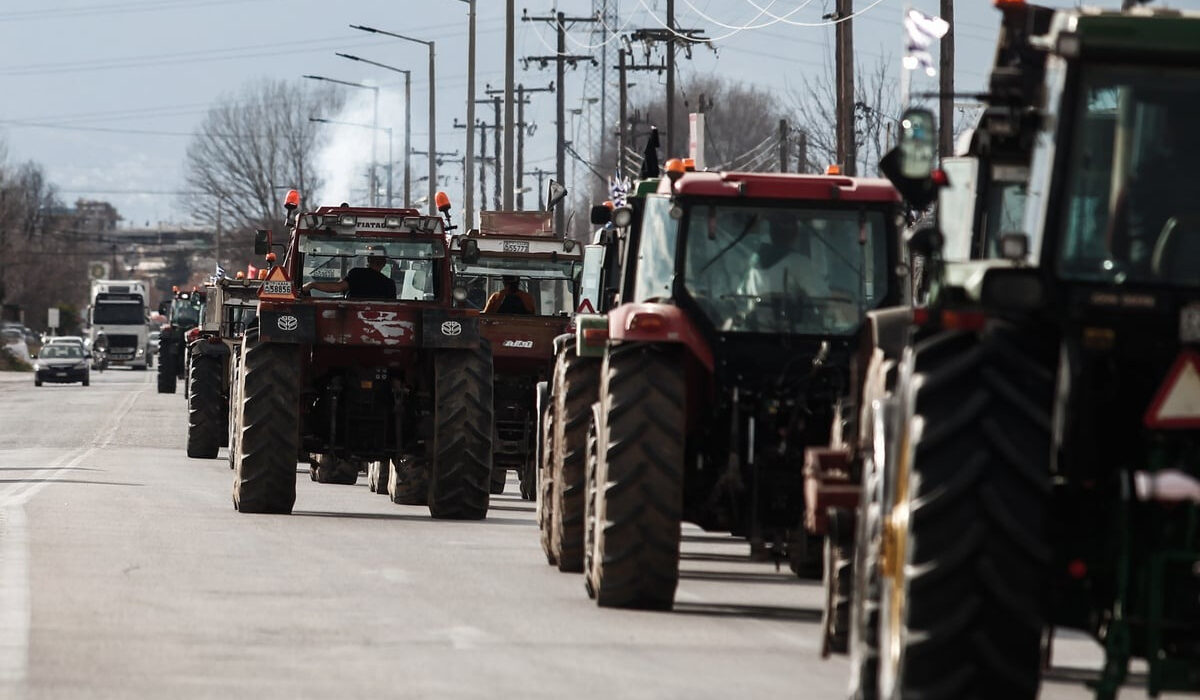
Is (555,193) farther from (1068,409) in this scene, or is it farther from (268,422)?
(1068,409)

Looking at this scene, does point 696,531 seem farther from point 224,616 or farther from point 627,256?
point 224,616

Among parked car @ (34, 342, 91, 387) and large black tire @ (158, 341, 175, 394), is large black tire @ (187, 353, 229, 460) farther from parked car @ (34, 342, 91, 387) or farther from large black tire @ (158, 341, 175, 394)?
parked car @ (34, 342, 91, 387)

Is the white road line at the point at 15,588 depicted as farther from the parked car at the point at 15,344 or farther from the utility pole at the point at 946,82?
the parked car at the point at 15,344

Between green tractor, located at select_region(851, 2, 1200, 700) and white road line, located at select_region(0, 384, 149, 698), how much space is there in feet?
13.9

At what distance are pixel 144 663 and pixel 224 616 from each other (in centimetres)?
212

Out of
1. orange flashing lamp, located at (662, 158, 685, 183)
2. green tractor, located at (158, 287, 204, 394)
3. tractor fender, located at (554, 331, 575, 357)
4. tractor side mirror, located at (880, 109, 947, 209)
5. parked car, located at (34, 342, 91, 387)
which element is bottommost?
parked car, located at (34, 342, 91, 387)

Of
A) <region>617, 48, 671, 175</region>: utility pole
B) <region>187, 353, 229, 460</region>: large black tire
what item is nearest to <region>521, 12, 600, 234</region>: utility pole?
<region>617, 48, 671, 175</region>: utility pole

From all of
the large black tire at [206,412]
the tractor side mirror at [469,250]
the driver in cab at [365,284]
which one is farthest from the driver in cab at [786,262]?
the large black tire at [206,412]

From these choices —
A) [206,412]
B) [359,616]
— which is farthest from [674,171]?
[206,412]

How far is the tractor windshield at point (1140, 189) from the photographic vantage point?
A: 28.9 ft

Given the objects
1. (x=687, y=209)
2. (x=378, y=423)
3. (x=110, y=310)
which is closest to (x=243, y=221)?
(x=110, y=310)

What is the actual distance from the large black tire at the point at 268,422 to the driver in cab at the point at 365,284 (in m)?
1.26

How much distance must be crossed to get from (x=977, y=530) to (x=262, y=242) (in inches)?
728

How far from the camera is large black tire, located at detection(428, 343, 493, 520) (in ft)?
74.6
